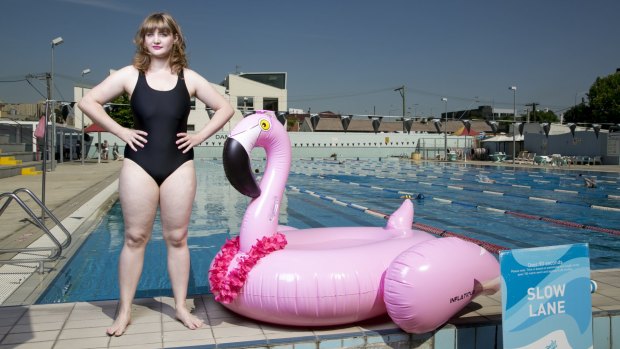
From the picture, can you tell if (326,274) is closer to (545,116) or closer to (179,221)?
(179,221)

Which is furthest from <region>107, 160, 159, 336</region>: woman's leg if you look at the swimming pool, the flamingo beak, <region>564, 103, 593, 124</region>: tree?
<region>564, 103, 593, 124</region>: tree

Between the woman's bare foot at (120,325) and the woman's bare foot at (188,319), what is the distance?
325 mm

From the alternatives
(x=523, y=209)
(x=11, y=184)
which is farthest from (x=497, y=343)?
(x=11, y=184)

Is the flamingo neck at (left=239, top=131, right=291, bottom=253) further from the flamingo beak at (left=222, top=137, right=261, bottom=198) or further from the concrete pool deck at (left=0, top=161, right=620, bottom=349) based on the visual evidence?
the concrete pool deck at (left=0, top=161, right=620, bottom=349)

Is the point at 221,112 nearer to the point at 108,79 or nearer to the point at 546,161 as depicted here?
the point at 108,79

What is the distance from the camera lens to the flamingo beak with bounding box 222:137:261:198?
3617 millimetres

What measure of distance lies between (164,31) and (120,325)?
75.4 inches

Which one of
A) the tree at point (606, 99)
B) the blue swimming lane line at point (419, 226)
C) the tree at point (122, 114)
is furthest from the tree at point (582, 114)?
the blue swimming lane line at point (419, 226)

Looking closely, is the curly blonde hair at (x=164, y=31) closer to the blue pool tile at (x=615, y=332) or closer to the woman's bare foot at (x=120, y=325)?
the woman's bare foot at (x=120, y=325)

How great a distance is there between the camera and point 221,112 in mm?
3617

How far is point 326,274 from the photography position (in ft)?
11.0

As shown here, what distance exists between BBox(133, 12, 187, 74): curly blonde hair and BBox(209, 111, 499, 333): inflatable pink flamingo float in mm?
615

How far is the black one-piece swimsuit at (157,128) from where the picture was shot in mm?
3328

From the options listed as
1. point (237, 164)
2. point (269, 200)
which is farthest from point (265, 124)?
point (269, 200)
